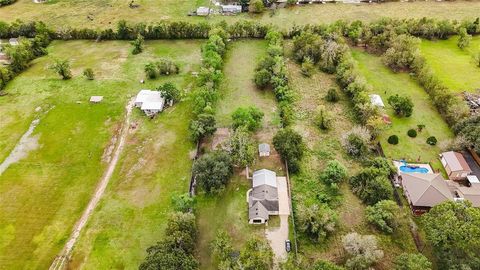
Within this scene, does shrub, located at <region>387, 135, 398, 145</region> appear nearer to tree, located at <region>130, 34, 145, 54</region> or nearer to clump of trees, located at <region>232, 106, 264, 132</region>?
clump of trees, located at <region>232, 106, 264, 132</region>

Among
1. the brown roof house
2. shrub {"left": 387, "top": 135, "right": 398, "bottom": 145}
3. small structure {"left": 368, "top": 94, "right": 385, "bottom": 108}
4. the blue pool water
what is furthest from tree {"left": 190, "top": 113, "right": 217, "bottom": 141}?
the brown roof house

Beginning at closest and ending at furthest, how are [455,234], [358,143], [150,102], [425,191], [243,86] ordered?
[455,234], [425,191], [358,143], [150,102], [243,86]

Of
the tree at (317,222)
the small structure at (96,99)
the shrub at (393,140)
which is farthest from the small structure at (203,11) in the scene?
the tree at (317,222)

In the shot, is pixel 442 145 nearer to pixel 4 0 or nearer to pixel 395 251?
pixel 395 251

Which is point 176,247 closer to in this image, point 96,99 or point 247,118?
point 247,118

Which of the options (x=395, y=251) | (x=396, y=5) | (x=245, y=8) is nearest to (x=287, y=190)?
(x=395, y=251)

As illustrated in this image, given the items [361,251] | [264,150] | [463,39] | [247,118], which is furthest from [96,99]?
[463,39]
